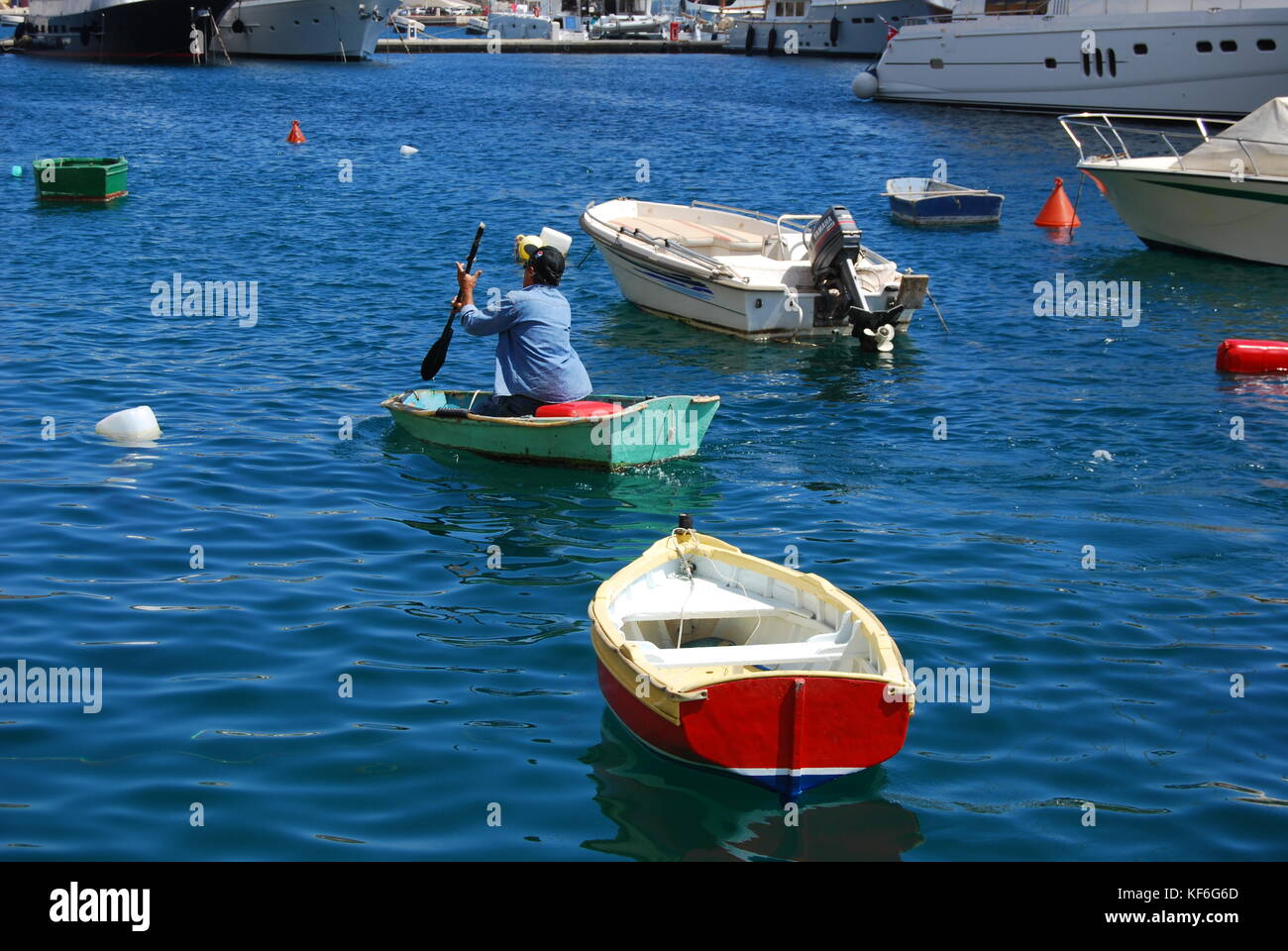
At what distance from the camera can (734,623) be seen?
8039 mm

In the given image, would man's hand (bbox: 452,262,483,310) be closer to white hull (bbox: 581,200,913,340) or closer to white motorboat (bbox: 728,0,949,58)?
white hull (bbox: 581,200,913,340)

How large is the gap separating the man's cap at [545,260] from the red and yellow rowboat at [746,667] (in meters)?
3.83

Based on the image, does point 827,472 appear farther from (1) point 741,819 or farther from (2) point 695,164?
(2) point 695,164

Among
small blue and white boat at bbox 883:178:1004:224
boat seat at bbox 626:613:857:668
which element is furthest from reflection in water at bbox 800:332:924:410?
small blue and white boat at bbox 883:178:1004:224

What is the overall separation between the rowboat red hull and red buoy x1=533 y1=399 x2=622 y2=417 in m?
5.36

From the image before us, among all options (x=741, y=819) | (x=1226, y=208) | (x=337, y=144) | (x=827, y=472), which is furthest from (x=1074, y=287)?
(x=337, y=144)

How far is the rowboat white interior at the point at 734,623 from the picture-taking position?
23.1 ft

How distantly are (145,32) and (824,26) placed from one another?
133 ft

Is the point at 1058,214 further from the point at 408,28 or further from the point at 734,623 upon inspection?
the point at 408,28

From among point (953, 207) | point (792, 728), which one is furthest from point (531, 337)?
point (953, 207)

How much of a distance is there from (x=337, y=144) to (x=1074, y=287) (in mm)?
23842

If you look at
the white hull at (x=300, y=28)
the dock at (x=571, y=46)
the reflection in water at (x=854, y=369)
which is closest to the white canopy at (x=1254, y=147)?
the reflection in water at (x=854, y=369)

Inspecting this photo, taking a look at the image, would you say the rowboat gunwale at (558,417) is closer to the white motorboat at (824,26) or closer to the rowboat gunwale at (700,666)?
the rowboat gunwale at (700,666)

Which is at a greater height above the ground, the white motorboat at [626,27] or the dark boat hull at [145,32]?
the white motorboat at [626,27]
